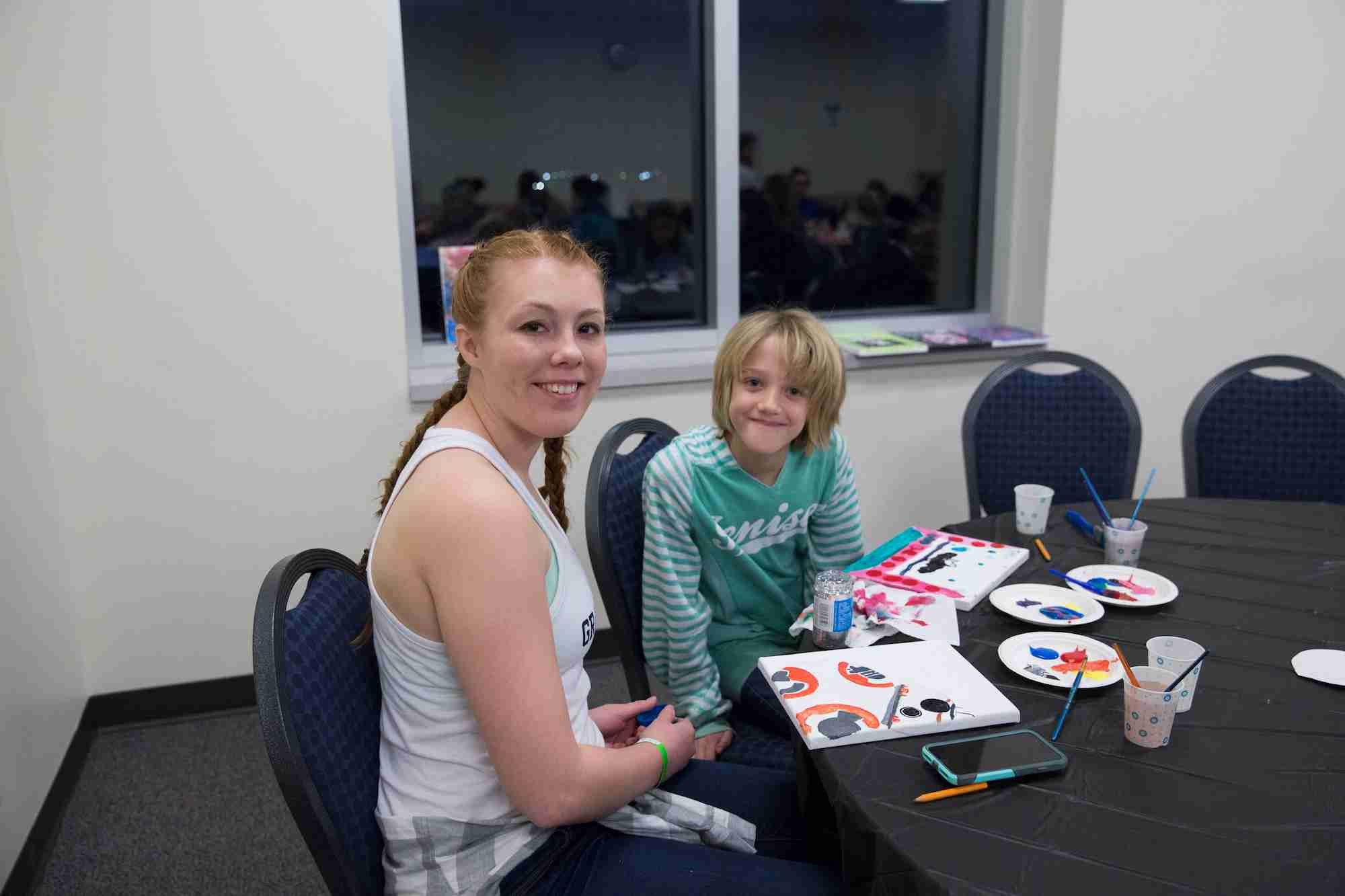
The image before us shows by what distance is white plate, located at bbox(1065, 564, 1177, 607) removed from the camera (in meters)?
1.58

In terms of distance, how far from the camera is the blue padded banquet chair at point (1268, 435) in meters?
2.52

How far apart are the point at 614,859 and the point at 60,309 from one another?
209cm

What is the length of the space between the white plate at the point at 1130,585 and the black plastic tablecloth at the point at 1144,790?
0.02 m

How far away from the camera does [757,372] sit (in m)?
1.88

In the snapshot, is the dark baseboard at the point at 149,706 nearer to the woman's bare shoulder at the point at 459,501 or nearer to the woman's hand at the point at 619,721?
the woman's hand at the point at 619,721

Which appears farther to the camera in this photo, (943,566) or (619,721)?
(943,566)

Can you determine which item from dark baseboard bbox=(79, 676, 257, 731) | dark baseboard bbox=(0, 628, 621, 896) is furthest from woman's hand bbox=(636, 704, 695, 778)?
dark baseboard bbox=(79, 676, 257, 731)

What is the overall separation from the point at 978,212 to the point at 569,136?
1498 mm

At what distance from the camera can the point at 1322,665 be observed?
1366 mm

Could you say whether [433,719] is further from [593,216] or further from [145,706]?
[593,216]

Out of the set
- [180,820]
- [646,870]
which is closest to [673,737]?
[646,870]

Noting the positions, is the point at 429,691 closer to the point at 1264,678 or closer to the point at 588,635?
the point at 588,635

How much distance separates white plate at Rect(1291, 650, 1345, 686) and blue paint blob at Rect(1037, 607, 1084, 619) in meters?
0.29

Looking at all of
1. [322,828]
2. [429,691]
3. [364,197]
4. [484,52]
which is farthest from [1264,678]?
[484,52]
